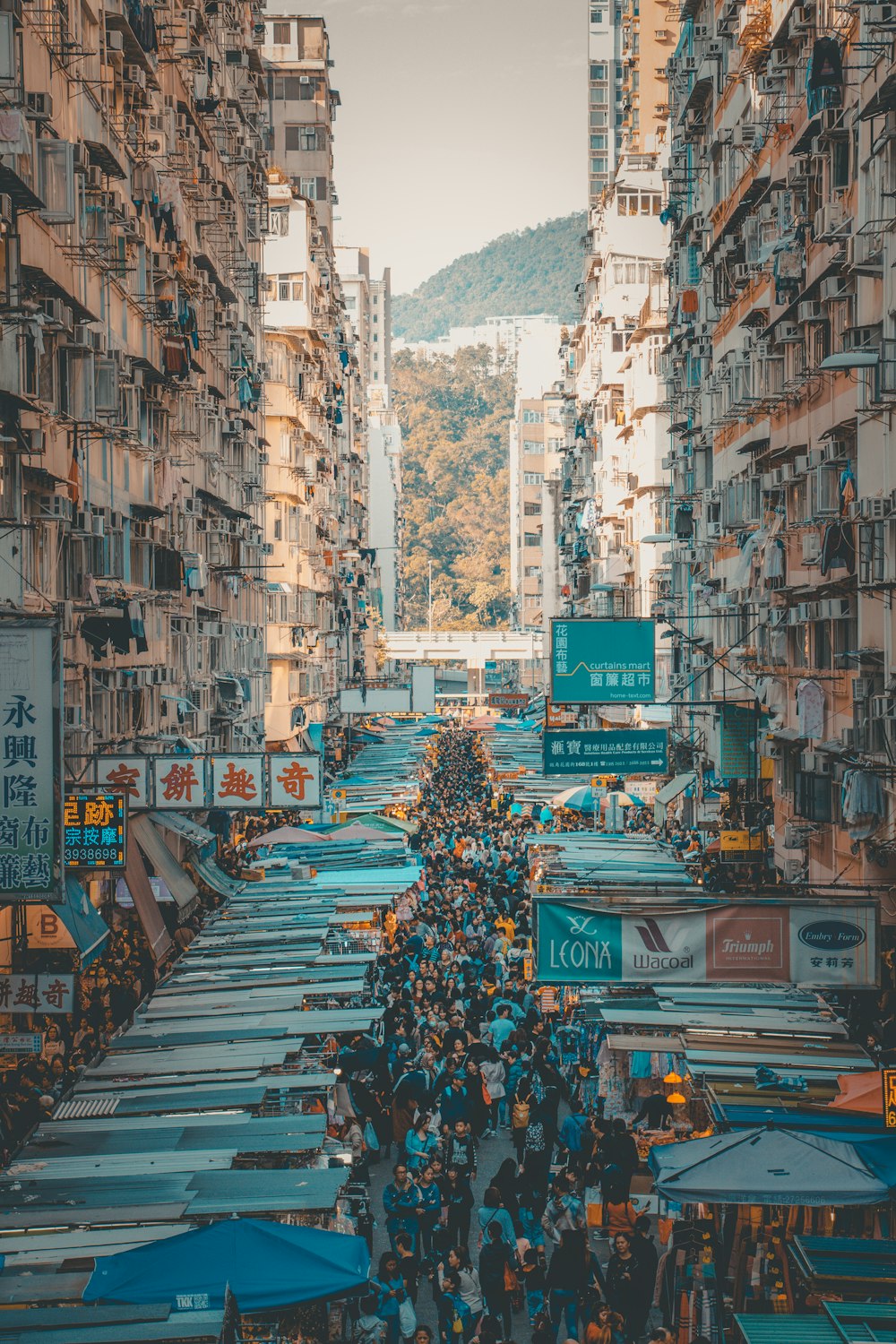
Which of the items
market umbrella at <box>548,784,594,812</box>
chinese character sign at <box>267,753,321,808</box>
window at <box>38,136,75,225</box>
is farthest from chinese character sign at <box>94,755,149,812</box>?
market umbrella at <box>548,784,594,812</box>

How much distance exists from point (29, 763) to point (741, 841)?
17006 millimetres

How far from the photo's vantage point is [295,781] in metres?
23.6

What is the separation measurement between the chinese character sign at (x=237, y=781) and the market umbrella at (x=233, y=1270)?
464 inches

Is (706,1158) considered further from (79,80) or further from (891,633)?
(79,80)

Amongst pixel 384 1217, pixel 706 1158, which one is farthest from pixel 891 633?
pixel 384 1217

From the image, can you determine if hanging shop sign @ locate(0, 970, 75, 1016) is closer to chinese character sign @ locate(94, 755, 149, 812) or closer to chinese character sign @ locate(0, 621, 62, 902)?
chinese character sign @ locate(0, 621, 62, 902)

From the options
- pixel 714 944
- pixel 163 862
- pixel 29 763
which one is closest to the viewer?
pixel 29 763

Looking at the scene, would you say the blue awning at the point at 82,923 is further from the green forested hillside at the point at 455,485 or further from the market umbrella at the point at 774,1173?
the green forested hillside at the point at 455,485

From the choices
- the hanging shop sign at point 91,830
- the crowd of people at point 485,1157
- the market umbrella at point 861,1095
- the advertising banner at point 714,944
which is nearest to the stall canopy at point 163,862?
the crowd of people at point 485,1157

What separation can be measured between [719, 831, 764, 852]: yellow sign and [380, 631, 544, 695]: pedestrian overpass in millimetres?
73853

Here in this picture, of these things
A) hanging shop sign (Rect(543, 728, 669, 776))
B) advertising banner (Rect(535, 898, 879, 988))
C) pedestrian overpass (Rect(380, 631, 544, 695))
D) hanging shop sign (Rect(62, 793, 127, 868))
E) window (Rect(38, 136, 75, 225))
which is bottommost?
advertising banner (Rect(535, 898, 879, 988))

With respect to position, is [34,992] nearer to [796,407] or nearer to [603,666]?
[603,666]

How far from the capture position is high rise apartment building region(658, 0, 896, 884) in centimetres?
1830

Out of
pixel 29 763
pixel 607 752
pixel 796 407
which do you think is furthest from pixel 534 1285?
pixel 796 407
